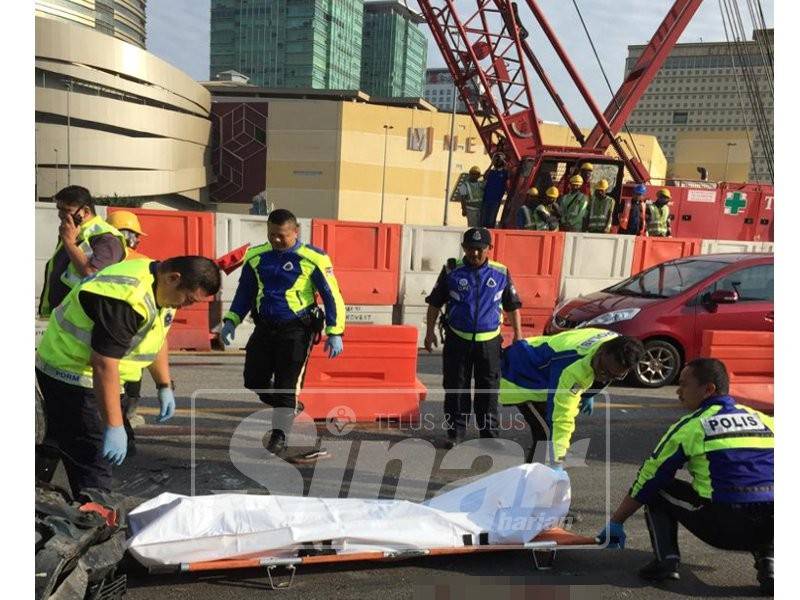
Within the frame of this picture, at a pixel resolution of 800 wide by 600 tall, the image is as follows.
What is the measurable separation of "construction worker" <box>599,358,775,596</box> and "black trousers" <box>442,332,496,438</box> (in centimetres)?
182

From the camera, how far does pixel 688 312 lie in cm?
716

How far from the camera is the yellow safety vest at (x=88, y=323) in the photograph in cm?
273

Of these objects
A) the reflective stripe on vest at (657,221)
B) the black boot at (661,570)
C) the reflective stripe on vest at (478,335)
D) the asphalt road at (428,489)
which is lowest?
the asphalt road at (428,489)

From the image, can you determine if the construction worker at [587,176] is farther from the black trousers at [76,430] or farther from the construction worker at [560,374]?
the black trousers at [76,430]

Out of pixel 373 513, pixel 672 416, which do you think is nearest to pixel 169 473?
pixel 373 513

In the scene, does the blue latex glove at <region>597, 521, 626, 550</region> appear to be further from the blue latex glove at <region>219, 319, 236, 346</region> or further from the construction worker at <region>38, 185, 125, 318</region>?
the construction worker at <region>38, 185, 125, 318</region>

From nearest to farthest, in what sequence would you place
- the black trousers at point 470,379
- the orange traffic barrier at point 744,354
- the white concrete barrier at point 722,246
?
the black trousers at point 470,379 → the orange traffic barrier at point 744,354 → the white concrete barrier at point 722,246

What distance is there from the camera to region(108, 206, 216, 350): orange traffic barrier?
8.03 metres

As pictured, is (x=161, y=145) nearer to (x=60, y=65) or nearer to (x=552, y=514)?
(x=60, y=65)

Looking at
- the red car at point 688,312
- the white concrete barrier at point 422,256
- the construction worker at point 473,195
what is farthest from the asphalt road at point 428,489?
the construction worker at point 473,195

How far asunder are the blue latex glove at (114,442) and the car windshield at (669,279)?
615 cm

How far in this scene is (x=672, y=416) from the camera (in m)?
6.12

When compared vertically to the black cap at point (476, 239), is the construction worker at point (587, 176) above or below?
above

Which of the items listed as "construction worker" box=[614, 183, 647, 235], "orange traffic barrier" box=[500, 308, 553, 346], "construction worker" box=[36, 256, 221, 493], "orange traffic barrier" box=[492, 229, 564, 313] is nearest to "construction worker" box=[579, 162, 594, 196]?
"construction worker" box=[614, 183, 647, 235]
